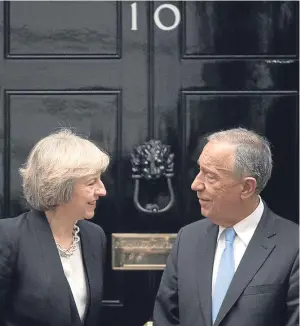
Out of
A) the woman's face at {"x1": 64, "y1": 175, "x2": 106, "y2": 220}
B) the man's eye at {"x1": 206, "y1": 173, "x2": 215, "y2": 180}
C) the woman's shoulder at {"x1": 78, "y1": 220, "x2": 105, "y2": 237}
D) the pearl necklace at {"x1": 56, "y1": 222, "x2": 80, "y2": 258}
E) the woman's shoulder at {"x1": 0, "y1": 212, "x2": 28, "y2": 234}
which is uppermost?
the man's eye at {"x1": 206, "y1": 173, "x2": 215, "y2": 180}

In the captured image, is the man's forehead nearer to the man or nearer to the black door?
the man

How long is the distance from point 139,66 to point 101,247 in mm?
1097

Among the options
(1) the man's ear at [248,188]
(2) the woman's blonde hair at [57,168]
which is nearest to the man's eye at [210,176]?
(1) the man's ear at [248,188]

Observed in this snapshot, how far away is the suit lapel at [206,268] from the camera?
3.97 m

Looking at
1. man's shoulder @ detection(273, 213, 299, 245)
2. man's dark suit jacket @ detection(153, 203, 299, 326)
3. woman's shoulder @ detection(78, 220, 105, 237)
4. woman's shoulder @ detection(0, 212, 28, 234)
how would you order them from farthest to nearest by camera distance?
woman's shoulder @ detection(78, 220, 105, 237), woman's shoulder @ detection(0, 212, 28, 234), man's shoulder @ detection(273, 213, 299, 245), man's dark suit jacket @ detection(153, 203, 299, 326)

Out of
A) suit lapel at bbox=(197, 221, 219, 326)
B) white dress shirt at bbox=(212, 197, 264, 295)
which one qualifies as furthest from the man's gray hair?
suit lapel at bbox=(197, 221, 219, 326)

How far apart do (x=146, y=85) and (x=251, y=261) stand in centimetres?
142

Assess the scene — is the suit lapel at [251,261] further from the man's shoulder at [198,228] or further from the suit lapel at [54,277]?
the suit lapel at [54,277]

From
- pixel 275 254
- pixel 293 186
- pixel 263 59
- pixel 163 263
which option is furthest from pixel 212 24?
pixel 275 254

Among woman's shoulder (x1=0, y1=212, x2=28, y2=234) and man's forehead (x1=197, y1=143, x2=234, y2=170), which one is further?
woman's shoulder (x1=0, y1=212, x2=28, y2=234)

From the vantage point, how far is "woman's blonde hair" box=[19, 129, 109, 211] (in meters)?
4.14

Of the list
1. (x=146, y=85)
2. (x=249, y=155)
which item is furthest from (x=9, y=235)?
(x=146, y=85)

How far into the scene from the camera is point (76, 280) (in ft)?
13.8

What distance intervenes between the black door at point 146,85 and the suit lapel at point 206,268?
97 cm
